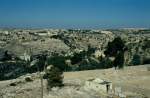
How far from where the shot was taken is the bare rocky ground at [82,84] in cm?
3669

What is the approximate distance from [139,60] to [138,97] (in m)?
36.4

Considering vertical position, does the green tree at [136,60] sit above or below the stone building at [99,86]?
below

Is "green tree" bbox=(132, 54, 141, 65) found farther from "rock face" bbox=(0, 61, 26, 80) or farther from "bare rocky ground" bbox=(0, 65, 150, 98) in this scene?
"rock face" bbox=(0, 61, 26, 80)

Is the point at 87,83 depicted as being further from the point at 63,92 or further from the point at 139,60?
the point at 139,60

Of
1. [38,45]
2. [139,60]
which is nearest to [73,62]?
[139,60]

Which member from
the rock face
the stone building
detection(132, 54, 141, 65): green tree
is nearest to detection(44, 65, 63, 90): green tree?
the stone building

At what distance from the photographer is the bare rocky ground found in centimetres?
3669

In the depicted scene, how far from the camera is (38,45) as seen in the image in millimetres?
132625

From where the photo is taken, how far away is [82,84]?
4362cm

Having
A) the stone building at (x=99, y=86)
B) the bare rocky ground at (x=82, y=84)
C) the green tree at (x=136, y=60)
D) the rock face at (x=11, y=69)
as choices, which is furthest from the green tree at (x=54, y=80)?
the green tree at (x=136, y=60)

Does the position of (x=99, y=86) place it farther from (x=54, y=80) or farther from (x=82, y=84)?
(x=54, y=80)

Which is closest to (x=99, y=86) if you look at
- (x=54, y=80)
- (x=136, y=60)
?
(x=54, y=80)

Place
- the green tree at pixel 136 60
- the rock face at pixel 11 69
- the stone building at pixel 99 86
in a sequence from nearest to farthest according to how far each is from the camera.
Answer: the stone building at pixel 99 86 → the green tree at pixel 136 60 → the rock face at pixel 11 69

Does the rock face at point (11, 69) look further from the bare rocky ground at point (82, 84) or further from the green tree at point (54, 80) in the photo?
the green tree at point (54, 80)
